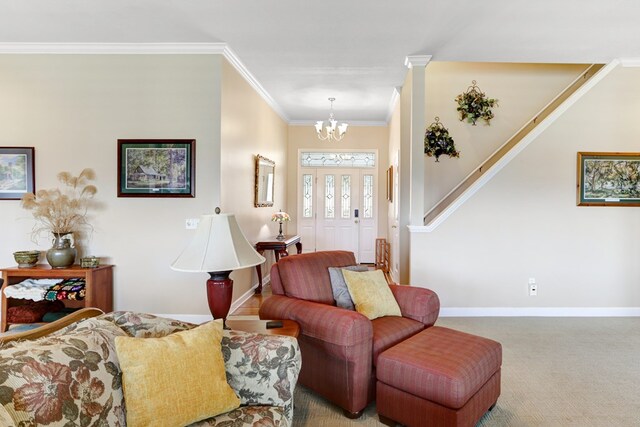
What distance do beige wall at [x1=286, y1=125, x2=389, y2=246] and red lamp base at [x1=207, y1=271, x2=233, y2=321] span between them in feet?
17.8

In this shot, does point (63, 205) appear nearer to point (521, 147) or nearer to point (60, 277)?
point (60, 277)

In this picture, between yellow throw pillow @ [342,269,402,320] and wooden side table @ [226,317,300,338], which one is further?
yellow throw pillow @ [342,269,402,320]

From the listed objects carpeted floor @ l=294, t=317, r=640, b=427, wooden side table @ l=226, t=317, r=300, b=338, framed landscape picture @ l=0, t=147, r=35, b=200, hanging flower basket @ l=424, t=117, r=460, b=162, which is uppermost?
hanging flower basket @ l=424, t=117, r=460, b=162

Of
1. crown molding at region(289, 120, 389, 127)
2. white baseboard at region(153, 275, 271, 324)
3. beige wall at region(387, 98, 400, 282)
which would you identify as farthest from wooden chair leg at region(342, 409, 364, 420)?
crown molding at region(289, 120, 389, 127)

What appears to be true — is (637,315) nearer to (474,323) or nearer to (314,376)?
(474,323)

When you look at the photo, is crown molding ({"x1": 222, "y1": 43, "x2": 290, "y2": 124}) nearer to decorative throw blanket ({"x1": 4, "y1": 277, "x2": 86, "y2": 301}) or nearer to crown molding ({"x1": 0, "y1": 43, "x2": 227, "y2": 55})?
crown molding ({"x1": 0, "y1": 43, "x2": 227, "y2": 55})

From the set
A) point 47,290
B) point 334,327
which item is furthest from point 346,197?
point 334,327

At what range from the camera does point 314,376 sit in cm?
228

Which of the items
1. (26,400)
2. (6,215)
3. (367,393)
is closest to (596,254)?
(367,393)

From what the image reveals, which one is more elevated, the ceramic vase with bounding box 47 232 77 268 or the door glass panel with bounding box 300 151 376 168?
the door glass panel with bounding box 300 151 376 168

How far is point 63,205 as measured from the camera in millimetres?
3471

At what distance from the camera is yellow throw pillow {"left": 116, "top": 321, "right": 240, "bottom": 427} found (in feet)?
4.00

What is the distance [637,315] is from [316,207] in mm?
5058

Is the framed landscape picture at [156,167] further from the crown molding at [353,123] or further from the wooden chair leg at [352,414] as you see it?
the crown molding at [353,123]
